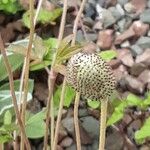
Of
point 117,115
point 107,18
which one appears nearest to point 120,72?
point 107,18

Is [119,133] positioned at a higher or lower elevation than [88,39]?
lower

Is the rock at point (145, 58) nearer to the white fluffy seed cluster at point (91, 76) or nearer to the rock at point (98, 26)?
the rock at point (98, 26)

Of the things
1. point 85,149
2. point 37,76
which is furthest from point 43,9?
point 85,149

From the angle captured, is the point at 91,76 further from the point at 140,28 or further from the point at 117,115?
the point at 140,28

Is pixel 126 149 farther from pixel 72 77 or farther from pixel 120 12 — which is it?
pixel 72 77

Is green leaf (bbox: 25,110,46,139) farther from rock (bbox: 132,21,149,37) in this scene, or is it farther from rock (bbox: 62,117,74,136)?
rock (bbox: 132,21,149,37)
